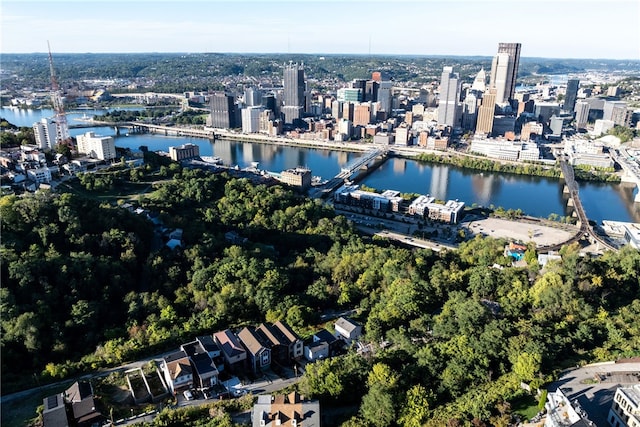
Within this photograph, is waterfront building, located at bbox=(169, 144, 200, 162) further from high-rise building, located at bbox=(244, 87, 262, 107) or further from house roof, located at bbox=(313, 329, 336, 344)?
house roof, located at bbox=(313, 329, 336, 344)

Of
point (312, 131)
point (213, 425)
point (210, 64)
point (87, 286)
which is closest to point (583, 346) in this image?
point (213, 425)

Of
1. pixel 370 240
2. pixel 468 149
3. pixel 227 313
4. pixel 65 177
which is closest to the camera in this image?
pixel 227 313

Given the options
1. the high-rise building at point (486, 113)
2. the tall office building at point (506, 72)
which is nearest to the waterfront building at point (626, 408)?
the high-rise building at point (486, 113)

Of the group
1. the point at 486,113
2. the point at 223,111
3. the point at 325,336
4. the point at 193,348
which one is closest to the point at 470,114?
the point at 486,113

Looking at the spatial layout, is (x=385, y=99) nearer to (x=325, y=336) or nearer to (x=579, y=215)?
(x=579, y=215)

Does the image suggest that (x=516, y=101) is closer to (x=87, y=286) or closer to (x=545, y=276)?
(x=545, y=276)

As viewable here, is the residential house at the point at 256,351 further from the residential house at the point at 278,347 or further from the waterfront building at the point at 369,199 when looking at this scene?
the waterfront building at the point at 369,199

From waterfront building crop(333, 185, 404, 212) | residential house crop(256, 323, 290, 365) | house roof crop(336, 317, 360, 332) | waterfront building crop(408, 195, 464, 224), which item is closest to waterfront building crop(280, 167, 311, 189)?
waterfront building crop(333, 185, 404, 212)
